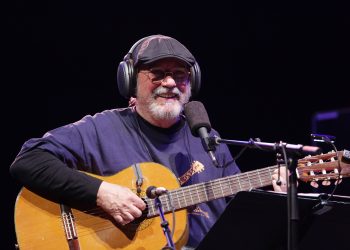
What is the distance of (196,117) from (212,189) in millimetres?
555

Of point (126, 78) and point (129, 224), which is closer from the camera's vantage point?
point (129, 224)

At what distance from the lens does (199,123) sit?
320 centimetres

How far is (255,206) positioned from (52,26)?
3.24 m

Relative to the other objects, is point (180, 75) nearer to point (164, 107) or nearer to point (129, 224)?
point (164, 107)

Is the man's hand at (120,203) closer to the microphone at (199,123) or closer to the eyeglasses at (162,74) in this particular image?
the microphone at (199,123)

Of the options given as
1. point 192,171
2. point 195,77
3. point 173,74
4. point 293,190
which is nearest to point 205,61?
point 195,77

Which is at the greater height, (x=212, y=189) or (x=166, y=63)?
(x=166, y=63)

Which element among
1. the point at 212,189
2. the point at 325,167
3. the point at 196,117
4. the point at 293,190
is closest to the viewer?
the point at 293,190

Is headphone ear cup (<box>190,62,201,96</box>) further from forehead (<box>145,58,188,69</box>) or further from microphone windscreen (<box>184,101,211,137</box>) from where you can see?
microphone windscreen (<box>184,101,211,137</box>)

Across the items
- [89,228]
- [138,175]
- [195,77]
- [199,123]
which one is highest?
[195,77]

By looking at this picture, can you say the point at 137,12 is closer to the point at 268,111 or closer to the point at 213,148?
the point at 268,111

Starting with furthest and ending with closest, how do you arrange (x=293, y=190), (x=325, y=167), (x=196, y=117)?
(x=196, y=117), (x=325, y=167), (x=293, y=190)

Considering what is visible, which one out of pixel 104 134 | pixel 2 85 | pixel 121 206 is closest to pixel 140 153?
pixel 104 134

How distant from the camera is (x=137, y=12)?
216 inches
